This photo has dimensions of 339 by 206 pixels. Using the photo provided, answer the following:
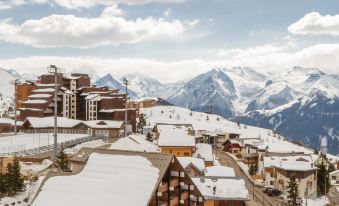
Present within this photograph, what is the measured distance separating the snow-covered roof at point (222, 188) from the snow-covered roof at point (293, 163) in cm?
3741

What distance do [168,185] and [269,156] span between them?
97813 mm

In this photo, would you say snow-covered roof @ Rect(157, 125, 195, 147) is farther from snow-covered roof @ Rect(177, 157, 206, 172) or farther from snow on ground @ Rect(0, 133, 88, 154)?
snow on ground @ Rect(0, 133, 88, 154)

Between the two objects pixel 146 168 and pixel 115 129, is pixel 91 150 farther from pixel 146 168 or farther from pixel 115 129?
pixel 115 129

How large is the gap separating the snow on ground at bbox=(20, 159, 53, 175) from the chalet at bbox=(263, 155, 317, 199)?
57.4 meters

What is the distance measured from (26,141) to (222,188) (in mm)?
62586

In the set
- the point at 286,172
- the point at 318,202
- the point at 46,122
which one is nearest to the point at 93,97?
the point at 46,122

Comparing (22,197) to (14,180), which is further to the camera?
(14,180)

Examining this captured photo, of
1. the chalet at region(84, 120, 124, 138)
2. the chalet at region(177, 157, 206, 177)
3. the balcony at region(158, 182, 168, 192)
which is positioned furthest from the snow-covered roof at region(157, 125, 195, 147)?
the balcony at region(158, 182, 168, 192)

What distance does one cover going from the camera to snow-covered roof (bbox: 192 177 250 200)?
76.5 meters

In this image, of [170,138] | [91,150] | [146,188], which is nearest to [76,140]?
[170,138]

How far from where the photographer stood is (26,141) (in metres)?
119

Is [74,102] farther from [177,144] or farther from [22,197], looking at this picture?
[22,197]

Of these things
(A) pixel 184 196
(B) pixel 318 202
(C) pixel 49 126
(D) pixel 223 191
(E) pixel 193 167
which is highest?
(C) pixel 49 126

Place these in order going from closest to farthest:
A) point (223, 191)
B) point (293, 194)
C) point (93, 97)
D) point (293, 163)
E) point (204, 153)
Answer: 1. point (223, 191)
2. point (293, 194)
3. point (293, 163)
4. point (204, 153)
5. point (93, 97)
